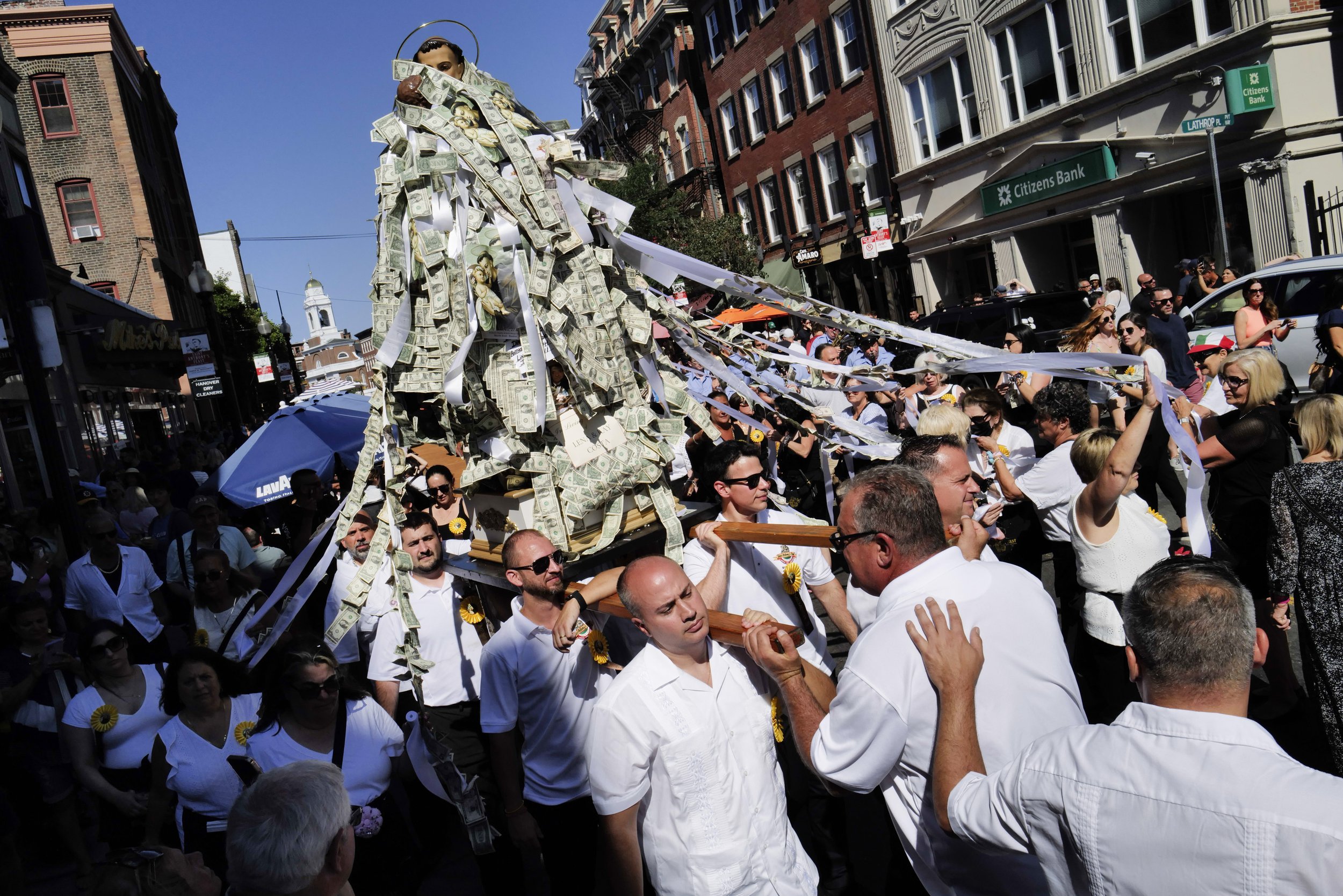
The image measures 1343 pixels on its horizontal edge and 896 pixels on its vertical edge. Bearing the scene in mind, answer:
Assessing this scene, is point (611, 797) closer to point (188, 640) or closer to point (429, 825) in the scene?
point (429, 825)

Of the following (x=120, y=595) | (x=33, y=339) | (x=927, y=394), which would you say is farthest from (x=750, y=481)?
(x=33, y=339)

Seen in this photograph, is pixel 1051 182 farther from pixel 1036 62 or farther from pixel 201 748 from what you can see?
pixel 201 748

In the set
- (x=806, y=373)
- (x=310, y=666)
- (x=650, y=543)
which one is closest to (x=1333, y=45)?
(x=806, y=373)

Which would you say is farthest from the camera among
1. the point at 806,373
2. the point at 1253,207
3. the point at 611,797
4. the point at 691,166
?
the point at 691,166

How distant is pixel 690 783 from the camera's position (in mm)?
2785

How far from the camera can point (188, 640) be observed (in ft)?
19.7

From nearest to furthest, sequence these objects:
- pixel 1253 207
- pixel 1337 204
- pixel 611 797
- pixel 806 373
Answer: pixel 611 797, pixel 806 373, pixel 1337 204, pixel 1253 207

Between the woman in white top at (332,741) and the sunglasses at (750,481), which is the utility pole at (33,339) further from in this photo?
the sunglasses at (750,481)

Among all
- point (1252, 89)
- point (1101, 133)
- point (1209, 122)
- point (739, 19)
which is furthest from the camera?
point (739, 19)

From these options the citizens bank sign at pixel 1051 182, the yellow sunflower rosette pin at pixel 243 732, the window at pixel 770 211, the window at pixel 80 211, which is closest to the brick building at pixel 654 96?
the window at pixel 770 211

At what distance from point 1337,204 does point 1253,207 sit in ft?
3.90

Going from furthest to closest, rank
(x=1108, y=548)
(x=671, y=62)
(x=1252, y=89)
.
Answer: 1. (x=671, y=62)
2. (x=1252, y=89)
3. (x=1108, y=548)

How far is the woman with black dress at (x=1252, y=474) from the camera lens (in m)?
4.43

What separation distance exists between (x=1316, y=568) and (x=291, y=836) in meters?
3.57
